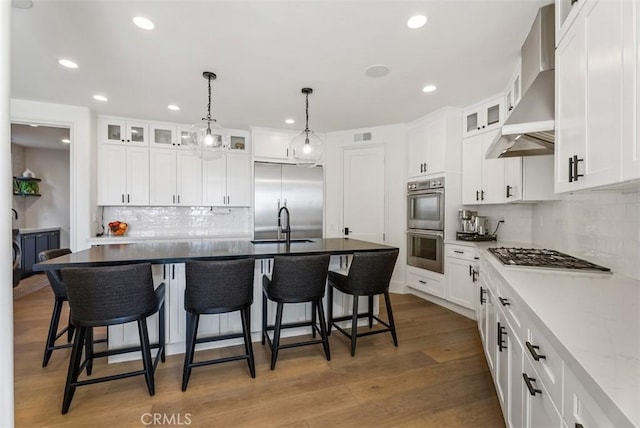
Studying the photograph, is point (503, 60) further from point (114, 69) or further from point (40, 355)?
point (40, 355)

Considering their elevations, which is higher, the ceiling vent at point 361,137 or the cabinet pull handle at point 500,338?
the ceiling vent at point 361,137

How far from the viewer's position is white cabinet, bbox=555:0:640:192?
1.11 meters

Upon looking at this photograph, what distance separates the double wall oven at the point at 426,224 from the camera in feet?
13.0

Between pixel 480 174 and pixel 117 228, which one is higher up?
pixel 480 174

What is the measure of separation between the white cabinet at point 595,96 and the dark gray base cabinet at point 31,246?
753 centimetres

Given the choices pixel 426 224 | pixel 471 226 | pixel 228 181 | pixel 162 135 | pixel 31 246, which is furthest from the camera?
pixel 31 246

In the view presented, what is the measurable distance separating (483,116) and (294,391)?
3658mm

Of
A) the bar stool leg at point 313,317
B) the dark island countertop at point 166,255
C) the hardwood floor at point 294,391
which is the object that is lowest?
the hardwood floor at point 294,391

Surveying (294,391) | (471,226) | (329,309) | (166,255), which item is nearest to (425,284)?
(471,226)

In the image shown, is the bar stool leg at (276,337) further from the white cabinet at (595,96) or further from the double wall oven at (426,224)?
the double wall oven at (426,224)

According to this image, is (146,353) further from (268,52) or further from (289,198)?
(289,198)

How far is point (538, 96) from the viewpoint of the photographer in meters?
2.03

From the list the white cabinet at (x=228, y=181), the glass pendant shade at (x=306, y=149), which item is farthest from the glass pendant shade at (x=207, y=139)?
the white cabinet at (x=228, y=181)

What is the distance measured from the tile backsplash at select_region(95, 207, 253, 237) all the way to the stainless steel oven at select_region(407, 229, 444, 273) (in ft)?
8.99
